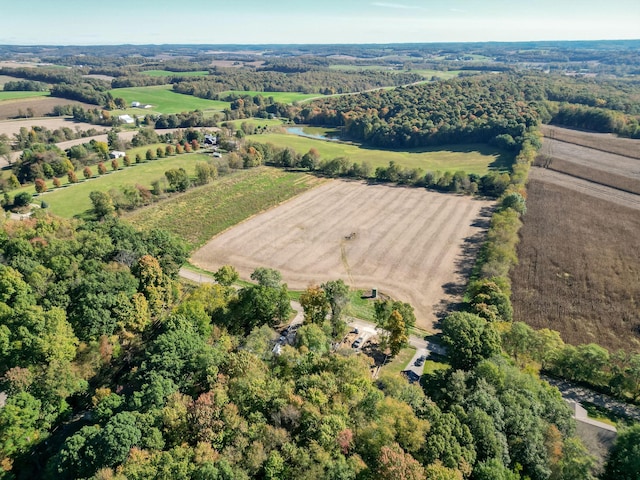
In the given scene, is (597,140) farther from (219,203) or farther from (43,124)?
(43,124)

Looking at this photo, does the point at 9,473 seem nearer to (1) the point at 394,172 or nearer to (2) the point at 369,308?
(2) the point at 369,308

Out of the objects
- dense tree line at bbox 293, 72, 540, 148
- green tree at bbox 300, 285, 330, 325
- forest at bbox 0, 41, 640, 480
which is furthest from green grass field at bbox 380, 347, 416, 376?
dense tree line at bbox 293, 72, 540, 148

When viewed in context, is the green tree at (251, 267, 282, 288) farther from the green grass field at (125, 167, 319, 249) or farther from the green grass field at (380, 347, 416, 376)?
the green grass field at (125, 167, 319, 249)

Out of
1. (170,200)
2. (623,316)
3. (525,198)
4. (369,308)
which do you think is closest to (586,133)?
(525,198)

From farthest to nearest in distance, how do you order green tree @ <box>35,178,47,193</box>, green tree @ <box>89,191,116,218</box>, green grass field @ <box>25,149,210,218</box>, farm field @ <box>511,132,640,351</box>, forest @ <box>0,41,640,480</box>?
1. green tree @ <box>35,178,47,193</box>
2. green grass field @ <box>25,149,210,218</box>
3. green tree @ <box>89,191,116,218</box>
4. farm field @ <box>511,132,640,351</box>
5. forest @ <box>0,41,640,480</box>

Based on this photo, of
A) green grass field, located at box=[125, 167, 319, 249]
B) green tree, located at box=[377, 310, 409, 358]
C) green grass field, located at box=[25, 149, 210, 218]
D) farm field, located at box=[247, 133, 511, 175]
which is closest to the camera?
green tree, located at box=[377, 310, 409, 358]

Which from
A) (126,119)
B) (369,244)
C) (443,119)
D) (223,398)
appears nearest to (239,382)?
(223,398)
